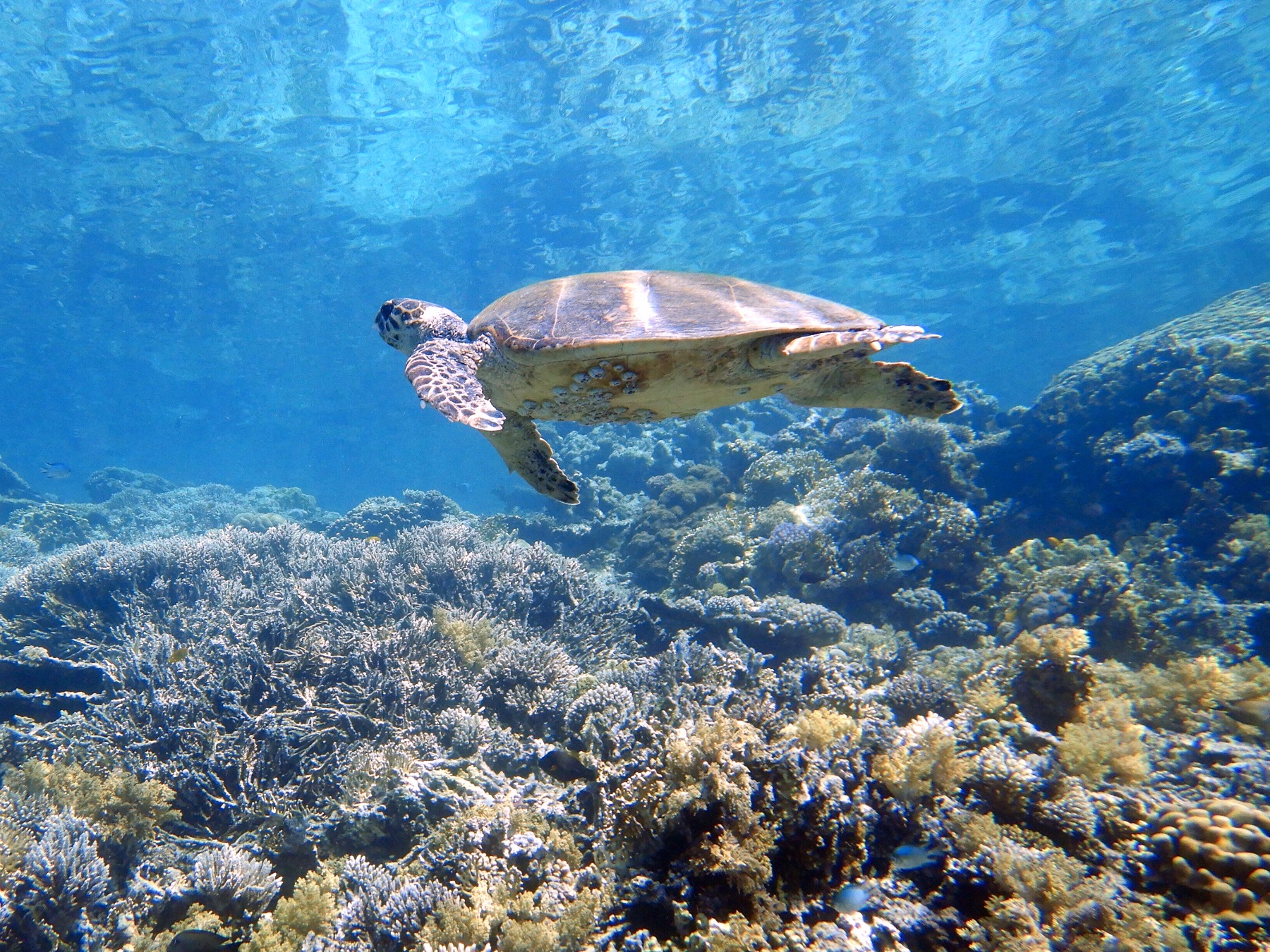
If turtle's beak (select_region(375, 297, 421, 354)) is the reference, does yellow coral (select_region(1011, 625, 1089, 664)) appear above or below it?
below

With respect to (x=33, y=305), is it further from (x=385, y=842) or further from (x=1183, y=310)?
(x=1183, y=310)

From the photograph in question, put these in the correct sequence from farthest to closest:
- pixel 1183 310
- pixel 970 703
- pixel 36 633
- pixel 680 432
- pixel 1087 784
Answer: pixel 1183 310 < pixel 680 432 < pixel 36 633 < pixel 970 703 < pixel 1087 784

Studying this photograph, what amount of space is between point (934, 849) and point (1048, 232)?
3274 cm

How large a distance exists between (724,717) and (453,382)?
9.18 feet

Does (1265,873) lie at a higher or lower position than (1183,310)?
lower

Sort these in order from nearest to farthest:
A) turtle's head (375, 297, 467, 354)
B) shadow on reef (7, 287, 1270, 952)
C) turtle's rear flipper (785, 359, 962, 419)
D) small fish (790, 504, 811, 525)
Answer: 1. shadow on reef (7, 287, 1270, 952)
2. turtle's rear flipper (785, 359, 962, 419)
3. turtle's head (375, 297, 467, 354)
4. small fish (790, 504, 811, 525)

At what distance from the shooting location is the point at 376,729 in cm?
439

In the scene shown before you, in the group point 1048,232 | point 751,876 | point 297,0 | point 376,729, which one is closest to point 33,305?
point 297,0

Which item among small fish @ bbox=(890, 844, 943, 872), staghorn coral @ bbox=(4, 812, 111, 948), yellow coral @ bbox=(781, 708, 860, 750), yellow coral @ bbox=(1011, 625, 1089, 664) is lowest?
staghorn coral @ bbox=(4, 812, 111, 948)

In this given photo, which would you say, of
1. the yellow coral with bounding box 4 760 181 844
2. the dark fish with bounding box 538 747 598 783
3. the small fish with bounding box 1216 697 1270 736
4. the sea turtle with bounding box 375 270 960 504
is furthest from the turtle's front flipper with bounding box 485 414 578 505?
the small fish with bounding box 1216 697 1270 736

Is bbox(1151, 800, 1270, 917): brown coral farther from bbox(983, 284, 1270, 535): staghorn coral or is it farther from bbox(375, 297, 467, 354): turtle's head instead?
bbox(983, 284, 1270, 535): staghorn coral

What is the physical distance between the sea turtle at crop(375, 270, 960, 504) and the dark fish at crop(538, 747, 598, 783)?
244 centimetres

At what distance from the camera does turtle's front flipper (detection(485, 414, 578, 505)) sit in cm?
480

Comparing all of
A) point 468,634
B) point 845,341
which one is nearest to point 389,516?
point 468,634
